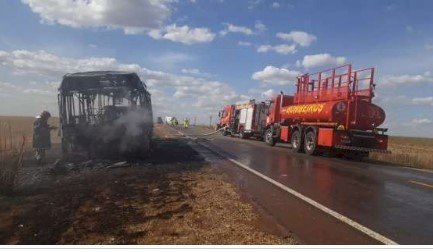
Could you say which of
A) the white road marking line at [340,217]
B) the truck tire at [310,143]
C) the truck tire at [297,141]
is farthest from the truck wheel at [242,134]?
the white road marking line at [340,217]

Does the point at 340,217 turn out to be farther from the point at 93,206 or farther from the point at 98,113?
the point at 98,113

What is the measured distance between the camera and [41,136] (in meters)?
15.7

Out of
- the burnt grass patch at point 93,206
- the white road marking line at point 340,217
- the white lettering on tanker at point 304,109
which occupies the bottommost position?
the burnt grass patch at point 93,206

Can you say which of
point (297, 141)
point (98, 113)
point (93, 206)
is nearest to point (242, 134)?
point (297, 141)

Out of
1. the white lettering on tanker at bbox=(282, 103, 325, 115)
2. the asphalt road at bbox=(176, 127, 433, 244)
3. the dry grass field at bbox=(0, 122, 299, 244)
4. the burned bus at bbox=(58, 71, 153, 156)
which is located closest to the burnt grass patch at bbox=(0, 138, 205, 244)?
the dry grass field at bbox=(0, 122, 299, 244)

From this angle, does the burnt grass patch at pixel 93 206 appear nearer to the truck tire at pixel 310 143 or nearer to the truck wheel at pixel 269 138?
the truck tire at pixel 310 143

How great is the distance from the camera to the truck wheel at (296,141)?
21.2 metres

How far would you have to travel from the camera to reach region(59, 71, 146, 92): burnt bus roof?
51.8 ft

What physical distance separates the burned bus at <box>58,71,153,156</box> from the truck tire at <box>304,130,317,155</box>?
740 cm

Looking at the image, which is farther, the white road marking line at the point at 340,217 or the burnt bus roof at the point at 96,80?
the burnt bus roof at the point at 96,80

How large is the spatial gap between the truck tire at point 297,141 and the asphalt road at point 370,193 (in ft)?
17.7
